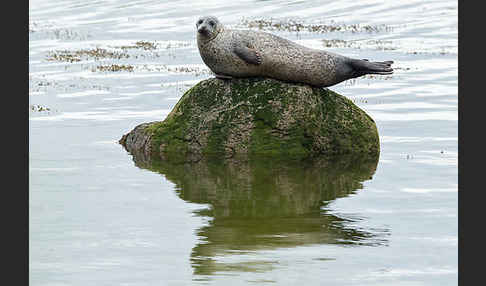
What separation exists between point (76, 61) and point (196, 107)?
15.2 m

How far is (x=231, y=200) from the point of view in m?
13.5

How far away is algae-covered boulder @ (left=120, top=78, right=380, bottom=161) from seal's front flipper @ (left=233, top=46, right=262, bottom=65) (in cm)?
35

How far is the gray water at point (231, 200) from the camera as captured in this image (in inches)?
404

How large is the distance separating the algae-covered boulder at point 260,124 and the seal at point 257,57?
0.16m

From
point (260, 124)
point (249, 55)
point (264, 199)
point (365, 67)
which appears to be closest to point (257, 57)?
point (249, 55)

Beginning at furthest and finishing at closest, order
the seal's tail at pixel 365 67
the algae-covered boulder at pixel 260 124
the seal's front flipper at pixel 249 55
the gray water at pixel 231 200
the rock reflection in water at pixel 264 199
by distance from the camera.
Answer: the seal's tail at pixel 365 67 → the seal's front flipper at pixel 249 55 → the algae-covered boulder at pixel 260 124 → the rock reflection in water at pixel 264 199 → the gray water at pixel 231 200

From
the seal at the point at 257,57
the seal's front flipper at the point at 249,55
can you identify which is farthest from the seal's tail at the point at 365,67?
the seal's front flipper at the point at 249,55

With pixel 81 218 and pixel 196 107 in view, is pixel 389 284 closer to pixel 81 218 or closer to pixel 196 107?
pixel 81 218

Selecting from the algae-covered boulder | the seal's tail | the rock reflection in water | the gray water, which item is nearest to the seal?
the algae-covered boulder

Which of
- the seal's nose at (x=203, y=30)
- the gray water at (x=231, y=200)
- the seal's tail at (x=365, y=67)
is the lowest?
Answer: the gray water at (x=231, y=200)

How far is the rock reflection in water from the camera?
11203mm

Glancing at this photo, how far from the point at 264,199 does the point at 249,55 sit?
12.1ft

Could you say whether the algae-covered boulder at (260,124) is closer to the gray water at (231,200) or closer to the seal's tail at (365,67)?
the gray water at (231,200)

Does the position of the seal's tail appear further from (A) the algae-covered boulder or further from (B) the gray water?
(B) the gray water
